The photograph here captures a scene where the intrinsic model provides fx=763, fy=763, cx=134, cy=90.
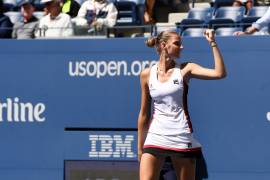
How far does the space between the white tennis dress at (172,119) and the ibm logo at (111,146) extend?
1406 mm

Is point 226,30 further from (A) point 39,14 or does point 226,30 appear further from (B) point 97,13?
(A) point 39,14

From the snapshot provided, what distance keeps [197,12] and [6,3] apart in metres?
A: 3.41

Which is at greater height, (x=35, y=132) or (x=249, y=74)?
(x=249, y=74)

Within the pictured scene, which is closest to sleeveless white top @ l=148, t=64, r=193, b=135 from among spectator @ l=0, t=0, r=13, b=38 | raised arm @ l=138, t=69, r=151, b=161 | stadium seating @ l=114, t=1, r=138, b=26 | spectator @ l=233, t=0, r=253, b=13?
raised arm @ l=138, t=69, r=151, b=161

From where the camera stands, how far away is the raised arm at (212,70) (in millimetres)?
5496

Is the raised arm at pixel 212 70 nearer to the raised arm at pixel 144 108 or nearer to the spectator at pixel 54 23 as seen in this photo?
the raised arm at pixel 144 108

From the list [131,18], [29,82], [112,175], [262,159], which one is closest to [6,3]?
[131,18]

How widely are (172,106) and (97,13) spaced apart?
11.6ft

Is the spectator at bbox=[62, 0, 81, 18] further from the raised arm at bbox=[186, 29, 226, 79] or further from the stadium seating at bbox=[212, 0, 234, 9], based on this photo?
the raised arm at bbox=[186, 29, 226, 79]

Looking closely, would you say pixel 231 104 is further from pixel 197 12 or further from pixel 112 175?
pixel 197 12

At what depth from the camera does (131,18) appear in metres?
10.2

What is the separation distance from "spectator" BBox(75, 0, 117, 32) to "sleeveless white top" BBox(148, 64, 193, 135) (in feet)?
9.96

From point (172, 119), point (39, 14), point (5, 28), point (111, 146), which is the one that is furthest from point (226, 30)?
point (39, 14)

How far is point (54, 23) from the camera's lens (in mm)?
8469
